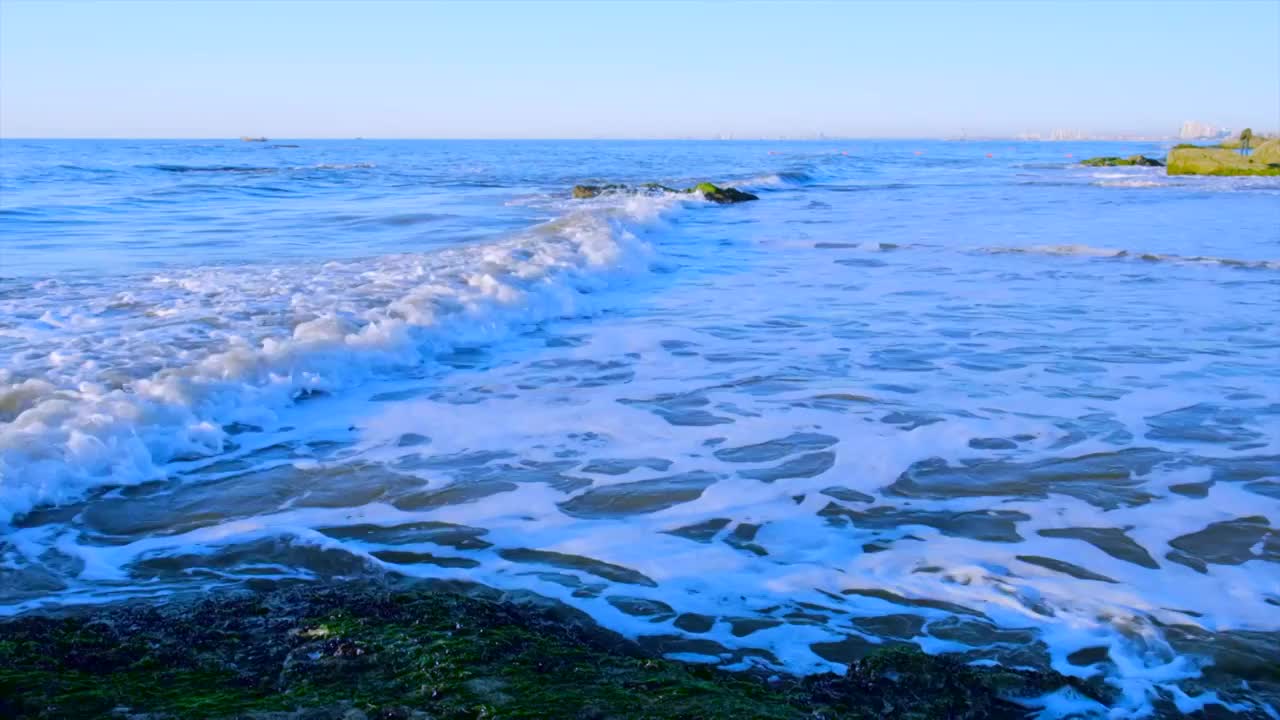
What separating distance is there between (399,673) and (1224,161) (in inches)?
1657

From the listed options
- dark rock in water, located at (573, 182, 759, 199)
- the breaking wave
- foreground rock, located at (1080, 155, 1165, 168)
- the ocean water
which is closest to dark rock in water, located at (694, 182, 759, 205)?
dark rock in water, located at (573, 182, 759, 199)

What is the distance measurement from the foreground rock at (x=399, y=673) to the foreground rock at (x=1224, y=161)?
39.9m

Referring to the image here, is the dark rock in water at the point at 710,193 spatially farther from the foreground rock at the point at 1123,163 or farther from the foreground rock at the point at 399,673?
the foreground rock at the point at 1123,163

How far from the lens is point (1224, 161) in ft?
122

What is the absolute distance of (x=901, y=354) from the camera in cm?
721

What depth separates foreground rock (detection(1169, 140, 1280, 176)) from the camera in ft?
119

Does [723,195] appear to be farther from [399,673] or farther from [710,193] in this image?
[399,673]

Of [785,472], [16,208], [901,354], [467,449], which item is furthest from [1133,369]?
[16,208]

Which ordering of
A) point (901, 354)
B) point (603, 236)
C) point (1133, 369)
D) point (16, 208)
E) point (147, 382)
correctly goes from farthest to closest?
point (16, 208), point (603, 236), point (901, 354), point (1133, 369), point (147, 382)

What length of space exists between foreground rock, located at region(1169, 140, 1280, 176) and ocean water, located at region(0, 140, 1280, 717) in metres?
29.1

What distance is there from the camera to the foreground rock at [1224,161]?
36125 mm

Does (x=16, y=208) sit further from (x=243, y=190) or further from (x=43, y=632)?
(x=43, y=632)

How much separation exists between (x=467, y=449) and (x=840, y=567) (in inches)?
86.1

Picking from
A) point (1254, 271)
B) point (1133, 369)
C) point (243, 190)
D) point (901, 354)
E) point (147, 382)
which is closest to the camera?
point (147, 382)
